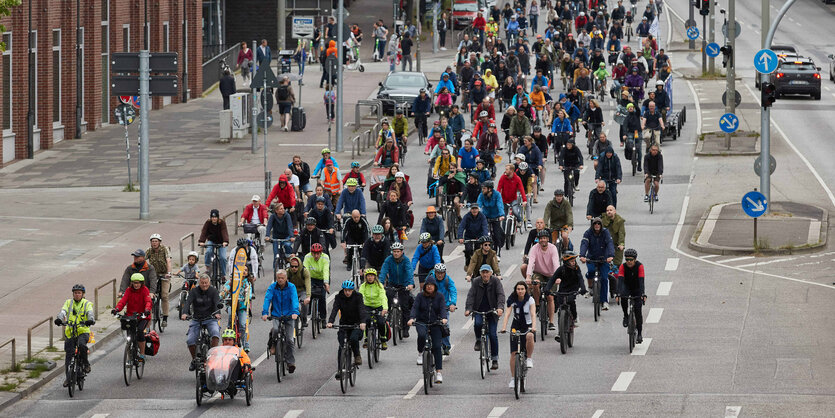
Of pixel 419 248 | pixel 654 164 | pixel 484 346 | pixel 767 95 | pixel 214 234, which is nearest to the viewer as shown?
pixel 484 346

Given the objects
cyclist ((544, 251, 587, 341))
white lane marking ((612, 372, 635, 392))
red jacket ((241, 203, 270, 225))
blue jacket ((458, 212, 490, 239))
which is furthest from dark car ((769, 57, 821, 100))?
white lane marking ((612, 372, 635, 392))

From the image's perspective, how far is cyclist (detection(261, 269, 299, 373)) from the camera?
824 inches

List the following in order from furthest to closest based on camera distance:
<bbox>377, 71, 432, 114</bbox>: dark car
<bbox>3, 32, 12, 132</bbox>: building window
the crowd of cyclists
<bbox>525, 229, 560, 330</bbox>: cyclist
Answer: <bbox>377, 71, 432, 114</bbox>: dark car < <bbox>3, 32, 12, 132</bbox>: building window < <bbox>525, 229, 560, 330</bbox>: cyclist < the crowd of cyclists

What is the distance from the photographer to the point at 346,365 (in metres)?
20.2

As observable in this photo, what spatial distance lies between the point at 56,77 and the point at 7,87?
409 cm

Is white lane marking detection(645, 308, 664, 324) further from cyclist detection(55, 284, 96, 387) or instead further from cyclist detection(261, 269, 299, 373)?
cyclist detection(55, 284, 96, 387)

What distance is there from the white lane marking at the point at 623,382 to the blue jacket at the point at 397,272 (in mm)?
3337

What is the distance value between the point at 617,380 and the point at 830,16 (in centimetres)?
6777

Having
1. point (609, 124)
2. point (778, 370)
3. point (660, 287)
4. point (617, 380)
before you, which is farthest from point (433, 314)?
point (609, 124)

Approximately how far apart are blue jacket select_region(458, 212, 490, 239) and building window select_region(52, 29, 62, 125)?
2371 centimetres

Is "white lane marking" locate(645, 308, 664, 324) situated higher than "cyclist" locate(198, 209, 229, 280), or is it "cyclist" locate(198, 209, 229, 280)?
"cyclist" locate(198, 209, 229, 280)

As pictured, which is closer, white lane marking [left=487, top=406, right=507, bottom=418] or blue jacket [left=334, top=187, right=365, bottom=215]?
white lane marking [left=487, top=406, right=507, bottom=418]

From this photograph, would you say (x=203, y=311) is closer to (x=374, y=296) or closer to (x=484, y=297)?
(x=374, y=296)

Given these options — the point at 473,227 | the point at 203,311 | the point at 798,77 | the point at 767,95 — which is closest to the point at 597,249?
the point at 473,227
